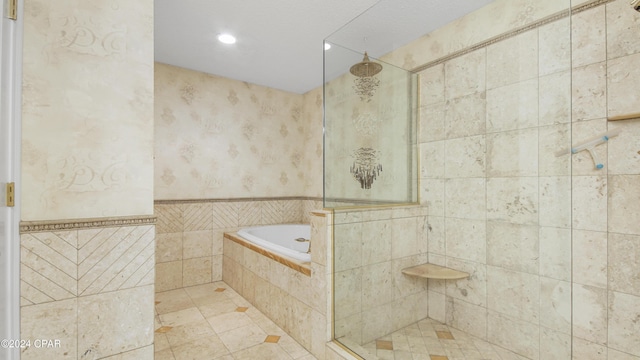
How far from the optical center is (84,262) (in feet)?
4.00

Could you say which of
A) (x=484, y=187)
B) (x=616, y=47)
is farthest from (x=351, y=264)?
(x=616, y=47)

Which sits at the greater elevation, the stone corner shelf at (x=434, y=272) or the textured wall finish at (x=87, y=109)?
the textured wall finish at (x=87, y=109)

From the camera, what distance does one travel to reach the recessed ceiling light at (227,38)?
2455mm

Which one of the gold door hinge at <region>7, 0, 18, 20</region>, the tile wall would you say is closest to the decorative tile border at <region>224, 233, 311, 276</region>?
the tile wall

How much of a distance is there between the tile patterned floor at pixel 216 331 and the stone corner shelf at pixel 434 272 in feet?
2.87

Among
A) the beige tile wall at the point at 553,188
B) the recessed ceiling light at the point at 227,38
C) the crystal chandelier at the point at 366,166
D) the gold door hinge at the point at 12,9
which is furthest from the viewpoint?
the recessed ceiling light at the point at 227,38

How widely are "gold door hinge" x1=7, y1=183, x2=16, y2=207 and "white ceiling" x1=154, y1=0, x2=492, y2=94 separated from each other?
61.6 inches

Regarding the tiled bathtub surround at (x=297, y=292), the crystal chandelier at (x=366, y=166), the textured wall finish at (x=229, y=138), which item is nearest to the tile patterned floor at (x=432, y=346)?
the tiled bathtub surround at (x=297, y=292)

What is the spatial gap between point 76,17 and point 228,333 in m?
2.12

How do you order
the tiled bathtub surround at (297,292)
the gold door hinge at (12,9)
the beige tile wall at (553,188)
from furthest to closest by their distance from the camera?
1. the tiled bathtub surround at (297,292)
2. the beige tile wall at (553,188)
3. the gold door hinge at (12,9)

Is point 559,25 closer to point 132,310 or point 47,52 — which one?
point 47,52

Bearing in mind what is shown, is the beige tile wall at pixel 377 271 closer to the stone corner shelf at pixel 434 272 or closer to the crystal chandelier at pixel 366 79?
the stone corner shelf at pixel 434 272

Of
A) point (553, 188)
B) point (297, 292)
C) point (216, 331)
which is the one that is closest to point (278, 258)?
point (297, 292)

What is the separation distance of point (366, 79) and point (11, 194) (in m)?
1.91
